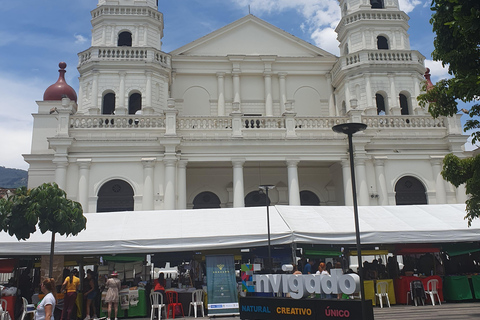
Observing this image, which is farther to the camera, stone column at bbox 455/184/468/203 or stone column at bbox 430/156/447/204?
stone column at bbox 430/156/447/204

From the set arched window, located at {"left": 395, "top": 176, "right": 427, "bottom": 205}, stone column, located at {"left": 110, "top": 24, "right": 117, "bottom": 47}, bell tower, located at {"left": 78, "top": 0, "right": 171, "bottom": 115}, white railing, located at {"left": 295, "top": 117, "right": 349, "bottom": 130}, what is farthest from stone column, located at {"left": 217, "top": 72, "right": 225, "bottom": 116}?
arched window, located at {"left": 395, "top": 176, "right": 427, "bottom": 205}

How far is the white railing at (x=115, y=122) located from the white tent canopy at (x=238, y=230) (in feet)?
22.4

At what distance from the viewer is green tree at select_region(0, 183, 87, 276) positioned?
39.5 ft

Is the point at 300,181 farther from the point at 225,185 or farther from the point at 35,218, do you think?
the point at 35,218

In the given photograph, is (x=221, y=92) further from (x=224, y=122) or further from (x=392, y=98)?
(x=392, y=98)

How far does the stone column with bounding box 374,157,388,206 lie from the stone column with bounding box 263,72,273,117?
7850mm

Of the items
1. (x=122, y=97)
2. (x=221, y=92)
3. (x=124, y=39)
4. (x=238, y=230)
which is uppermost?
(x=124, y=39)

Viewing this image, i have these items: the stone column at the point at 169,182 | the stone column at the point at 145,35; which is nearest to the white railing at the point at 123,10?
the stone column at the point at 145,35

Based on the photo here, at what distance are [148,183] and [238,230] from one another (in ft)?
26.2

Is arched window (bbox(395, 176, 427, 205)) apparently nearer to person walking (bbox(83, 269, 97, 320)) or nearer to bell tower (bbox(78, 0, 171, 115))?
bell tower (bbox(78, 0, 171, 115))

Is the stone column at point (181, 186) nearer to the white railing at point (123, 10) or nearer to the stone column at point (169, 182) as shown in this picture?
the stone column at point (169, 182)

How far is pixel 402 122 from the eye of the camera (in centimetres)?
2300

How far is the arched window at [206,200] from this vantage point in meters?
25.4

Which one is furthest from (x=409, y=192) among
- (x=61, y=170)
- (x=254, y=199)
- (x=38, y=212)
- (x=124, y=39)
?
(x=124, y=39)
